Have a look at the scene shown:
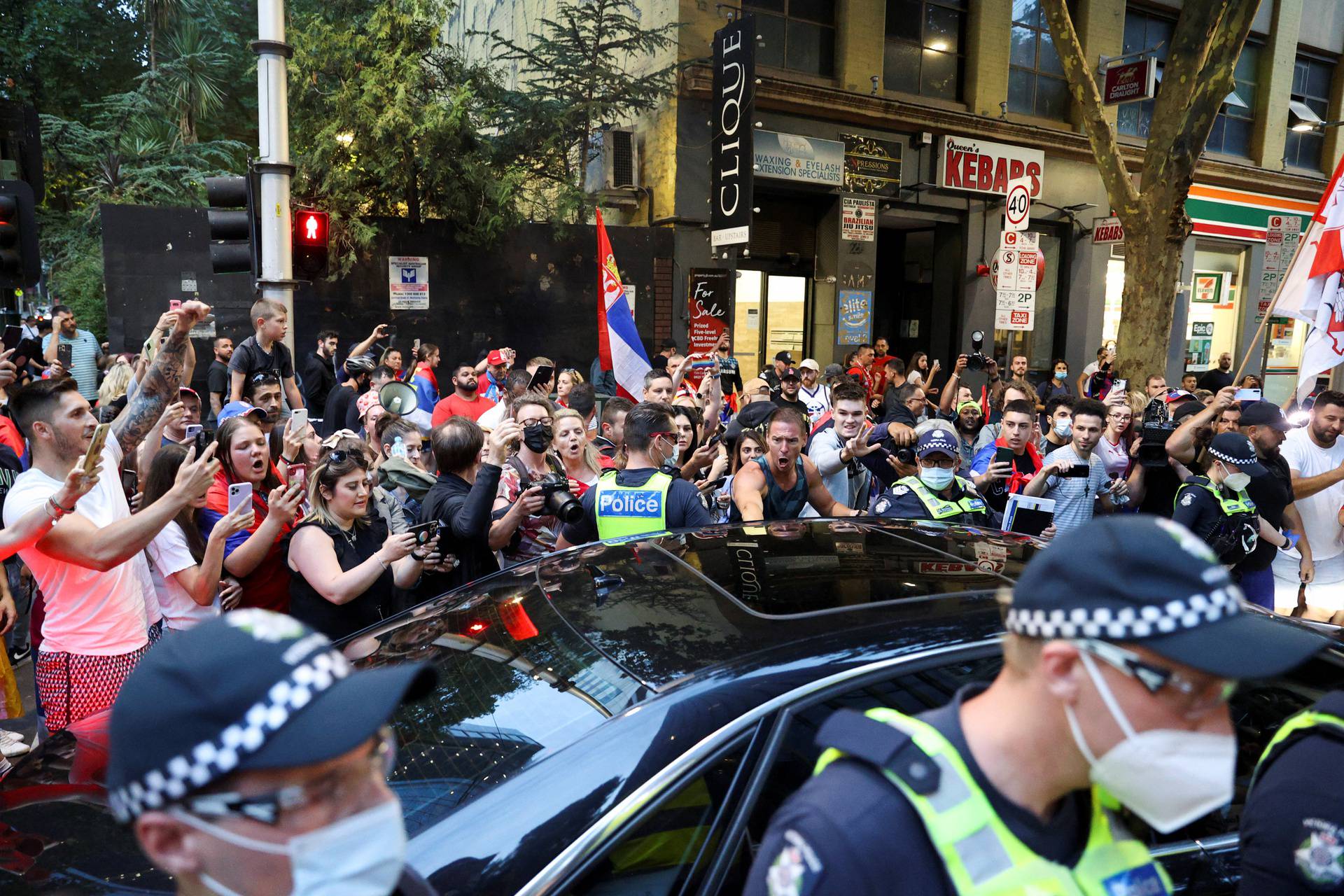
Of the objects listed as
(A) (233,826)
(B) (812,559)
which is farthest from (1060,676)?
(B) (812,559)

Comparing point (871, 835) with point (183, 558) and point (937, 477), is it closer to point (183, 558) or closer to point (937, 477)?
point (183, 558)

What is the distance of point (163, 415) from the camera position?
14.3 ft

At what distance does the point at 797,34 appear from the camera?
15.0m

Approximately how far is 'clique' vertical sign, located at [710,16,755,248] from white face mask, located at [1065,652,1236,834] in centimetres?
1196

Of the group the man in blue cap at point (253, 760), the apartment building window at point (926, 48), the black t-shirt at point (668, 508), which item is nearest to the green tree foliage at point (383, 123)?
the apartment building window at point (926, 48)

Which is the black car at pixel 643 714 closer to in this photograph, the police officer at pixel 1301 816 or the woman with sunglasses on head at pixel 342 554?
the police officer at pixel 1301 816

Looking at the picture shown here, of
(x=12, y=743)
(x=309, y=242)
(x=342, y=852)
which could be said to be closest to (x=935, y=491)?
(x=342, y=852)

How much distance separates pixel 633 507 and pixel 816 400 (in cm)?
549

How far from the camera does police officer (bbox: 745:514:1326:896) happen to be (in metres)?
1.24

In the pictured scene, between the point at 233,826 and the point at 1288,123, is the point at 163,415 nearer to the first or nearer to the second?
the point at 233,826

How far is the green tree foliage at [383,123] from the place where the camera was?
1179 centimetres

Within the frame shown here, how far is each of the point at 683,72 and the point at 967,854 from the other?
14008 mm

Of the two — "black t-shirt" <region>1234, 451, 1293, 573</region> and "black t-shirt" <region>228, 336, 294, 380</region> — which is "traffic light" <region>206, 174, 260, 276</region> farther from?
"black t-shirt" <region>1234, 451, 1293, 573</region>

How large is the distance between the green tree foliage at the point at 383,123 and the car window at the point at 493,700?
10.5 metres
